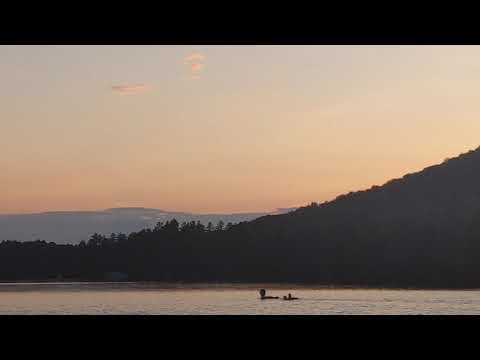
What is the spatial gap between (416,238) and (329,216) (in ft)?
24.7

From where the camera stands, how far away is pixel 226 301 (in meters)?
64.4

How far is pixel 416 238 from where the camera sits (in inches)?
3196

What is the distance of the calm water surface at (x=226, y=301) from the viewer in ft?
160

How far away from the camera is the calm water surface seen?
48688mm
